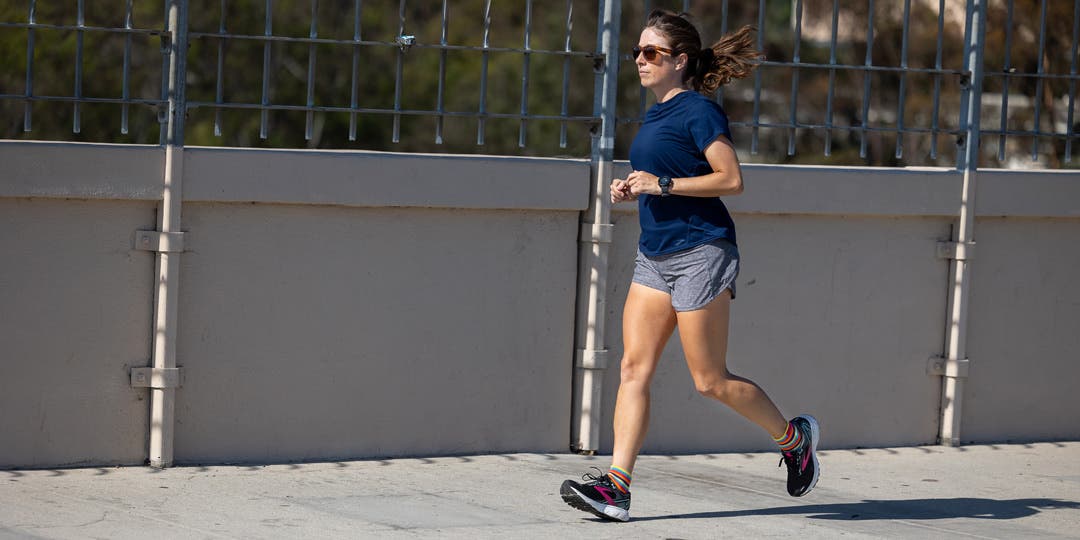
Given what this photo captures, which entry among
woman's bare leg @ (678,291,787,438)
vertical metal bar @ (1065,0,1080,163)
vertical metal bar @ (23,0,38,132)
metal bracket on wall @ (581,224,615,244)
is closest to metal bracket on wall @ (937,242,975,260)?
vertical metal bar @ (1065,0,1080,163)

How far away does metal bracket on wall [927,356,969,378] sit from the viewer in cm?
711

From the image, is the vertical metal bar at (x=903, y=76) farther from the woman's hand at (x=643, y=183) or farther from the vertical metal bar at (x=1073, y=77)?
the woman's hand at (x=643, y=183)

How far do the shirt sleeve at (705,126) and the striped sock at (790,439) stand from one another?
1.07m

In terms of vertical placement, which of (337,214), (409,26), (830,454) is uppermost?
(409,26)

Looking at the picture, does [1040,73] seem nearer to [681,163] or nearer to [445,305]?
[681,163]

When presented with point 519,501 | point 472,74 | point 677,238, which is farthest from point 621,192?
point 472,74

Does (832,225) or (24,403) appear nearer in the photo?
(24,403)

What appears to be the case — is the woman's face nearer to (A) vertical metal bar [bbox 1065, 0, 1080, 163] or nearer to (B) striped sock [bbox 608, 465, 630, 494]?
(B) striped sock [bbox 608, 465, 630, 494]

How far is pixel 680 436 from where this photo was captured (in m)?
6.71

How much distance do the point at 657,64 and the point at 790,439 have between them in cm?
140

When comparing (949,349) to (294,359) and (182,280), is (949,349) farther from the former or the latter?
(182,280)

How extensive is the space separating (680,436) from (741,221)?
0.97m

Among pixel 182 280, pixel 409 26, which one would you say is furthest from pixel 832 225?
pixel 409 26

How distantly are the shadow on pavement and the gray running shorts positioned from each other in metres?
0.77
